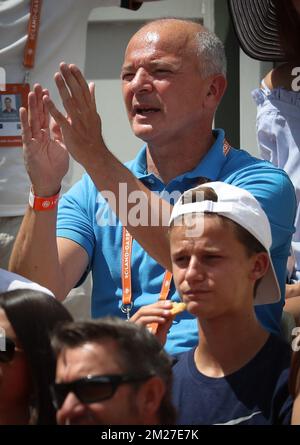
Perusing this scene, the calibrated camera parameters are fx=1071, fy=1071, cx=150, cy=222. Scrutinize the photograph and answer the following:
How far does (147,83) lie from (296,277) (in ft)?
2.97

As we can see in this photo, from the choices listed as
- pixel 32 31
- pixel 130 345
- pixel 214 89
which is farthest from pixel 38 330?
pixel 32 31

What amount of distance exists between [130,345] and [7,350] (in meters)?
0.38

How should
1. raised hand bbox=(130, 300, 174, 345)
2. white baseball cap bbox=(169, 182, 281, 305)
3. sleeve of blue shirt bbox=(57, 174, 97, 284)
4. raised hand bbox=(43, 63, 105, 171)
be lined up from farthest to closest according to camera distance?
1. sleeve of blue shirt bbox=(57, 174, 97, 284)
2. raised hand bbox=(43, 63, 105, 171)
3. raised hand bbox=(130, 300, 174, 345)
4. white baseball cap bbox=(169, 182, 281, 305)

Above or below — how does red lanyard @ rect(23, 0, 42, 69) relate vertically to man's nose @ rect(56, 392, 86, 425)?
above

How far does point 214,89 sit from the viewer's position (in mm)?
3549

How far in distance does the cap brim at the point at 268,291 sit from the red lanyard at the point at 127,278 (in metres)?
0.44

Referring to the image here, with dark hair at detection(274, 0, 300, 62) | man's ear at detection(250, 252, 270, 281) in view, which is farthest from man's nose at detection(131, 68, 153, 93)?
man's ear at detection(250, 252, 270, 281)

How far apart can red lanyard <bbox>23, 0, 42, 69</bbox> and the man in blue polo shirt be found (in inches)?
35.5

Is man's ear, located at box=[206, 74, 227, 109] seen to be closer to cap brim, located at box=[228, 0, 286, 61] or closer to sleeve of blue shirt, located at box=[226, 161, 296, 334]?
sleeve of blue shirt, located at box=[226, 161, 296, 334]

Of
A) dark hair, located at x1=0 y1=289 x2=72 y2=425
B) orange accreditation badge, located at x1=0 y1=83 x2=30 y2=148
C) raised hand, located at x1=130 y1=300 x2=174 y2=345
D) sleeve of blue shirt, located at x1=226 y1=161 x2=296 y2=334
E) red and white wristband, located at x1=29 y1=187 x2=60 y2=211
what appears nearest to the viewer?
dark hair, located at x1=0 y1=289 x2=72 y2=425

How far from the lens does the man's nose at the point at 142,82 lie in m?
3.37

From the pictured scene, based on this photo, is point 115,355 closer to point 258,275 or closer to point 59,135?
point 258,275

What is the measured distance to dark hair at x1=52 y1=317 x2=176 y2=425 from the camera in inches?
87.1

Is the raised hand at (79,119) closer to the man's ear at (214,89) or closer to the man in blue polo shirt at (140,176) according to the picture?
the man in blue polo shirt at (140,176)
